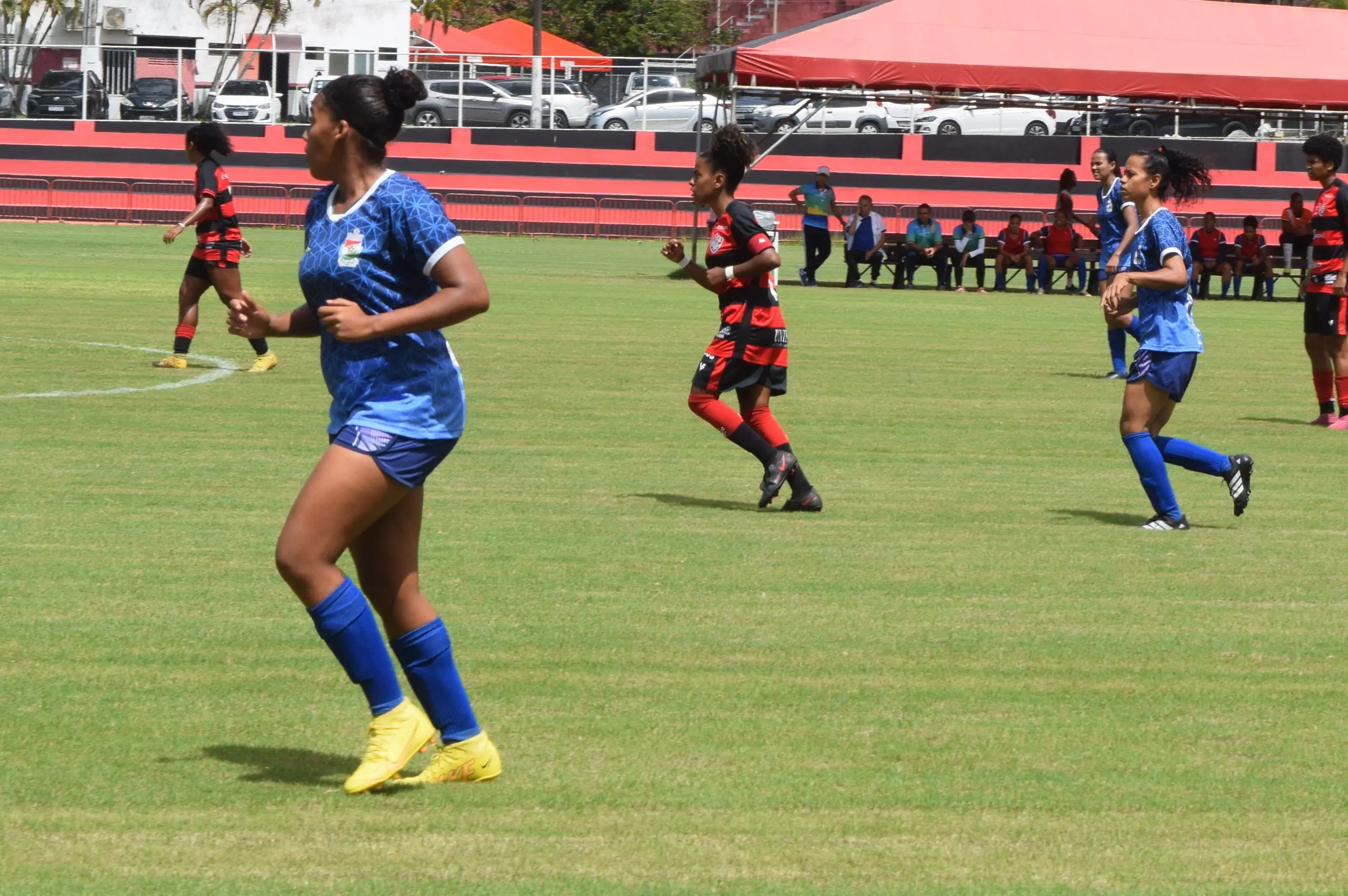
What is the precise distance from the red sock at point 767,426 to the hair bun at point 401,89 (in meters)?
5.07

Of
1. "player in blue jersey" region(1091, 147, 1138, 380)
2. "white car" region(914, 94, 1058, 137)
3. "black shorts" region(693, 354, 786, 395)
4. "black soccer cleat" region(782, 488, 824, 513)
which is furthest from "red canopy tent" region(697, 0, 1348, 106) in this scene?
"black soccer cleat" region(782, 488, 824, 513)

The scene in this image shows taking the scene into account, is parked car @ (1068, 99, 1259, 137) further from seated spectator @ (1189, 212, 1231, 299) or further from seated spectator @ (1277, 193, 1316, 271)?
seated spectator @ (1189, 212, 1231, 299)

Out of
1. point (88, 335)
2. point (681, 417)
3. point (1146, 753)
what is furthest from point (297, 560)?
point (88, 335)

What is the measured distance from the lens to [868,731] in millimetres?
5766

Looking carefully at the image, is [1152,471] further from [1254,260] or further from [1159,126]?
[1159,126]

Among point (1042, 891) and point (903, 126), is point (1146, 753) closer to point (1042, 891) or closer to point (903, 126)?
point (1042, 891)

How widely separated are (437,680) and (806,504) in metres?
5.01

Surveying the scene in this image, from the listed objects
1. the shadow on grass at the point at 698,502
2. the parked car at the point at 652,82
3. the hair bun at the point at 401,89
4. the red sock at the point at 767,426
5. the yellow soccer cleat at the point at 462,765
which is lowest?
the shadow on grass at the point at 698,502

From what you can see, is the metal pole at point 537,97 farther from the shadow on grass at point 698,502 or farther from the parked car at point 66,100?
the shadow on grass at point 698,502

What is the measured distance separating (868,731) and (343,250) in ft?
7.12

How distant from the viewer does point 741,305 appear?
391 inches

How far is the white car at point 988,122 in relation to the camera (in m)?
47.5

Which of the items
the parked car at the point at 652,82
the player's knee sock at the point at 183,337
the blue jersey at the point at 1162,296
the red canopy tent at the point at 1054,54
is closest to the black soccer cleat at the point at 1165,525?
the blue jersey at the point at 1162,296

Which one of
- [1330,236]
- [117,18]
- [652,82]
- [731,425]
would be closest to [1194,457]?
[731,425]
